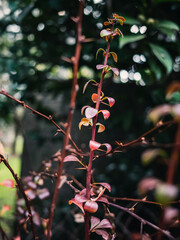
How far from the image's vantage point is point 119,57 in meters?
0.87

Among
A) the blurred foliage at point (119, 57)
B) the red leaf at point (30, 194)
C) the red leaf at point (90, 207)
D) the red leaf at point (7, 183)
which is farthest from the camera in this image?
the blurred foliage at point (119, 57)

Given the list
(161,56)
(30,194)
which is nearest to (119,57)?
(161,56)

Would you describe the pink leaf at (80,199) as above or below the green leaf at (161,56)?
below

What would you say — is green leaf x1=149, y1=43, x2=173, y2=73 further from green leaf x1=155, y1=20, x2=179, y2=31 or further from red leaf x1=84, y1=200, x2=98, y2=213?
red leaf x1=84, y1=200, x2=98, y2=213

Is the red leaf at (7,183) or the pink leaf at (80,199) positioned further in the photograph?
the red leaf at (7,183)

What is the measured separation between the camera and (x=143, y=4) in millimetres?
869

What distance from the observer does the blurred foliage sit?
86 cm

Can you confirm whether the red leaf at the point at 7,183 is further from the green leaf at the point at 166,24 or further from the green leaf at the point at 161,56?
the green leaf at the point at 166,24

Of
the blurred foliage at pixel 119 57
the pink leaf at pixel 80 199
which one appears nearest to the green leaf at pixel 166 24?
the blurred foliage at pixel 119 57

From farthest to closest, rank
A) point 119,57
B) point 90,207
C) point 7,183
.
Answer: point 119,57
point 7,183
point 90,207

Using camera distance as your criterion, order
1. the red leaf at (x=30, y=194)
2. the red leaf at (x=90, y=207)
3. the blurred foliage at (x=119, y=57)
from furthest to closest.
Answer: the blurred foliage at (x=119, y=57), the red leaf at (x=30, y=194), the red leaf at (x=90, y=207)

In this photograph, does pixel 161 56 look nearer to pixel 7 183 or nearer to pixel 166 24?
pixel 166 24

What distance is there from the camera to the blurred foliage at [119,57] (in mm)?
863

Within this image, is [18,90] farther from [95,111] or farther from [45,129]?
[95,111]
